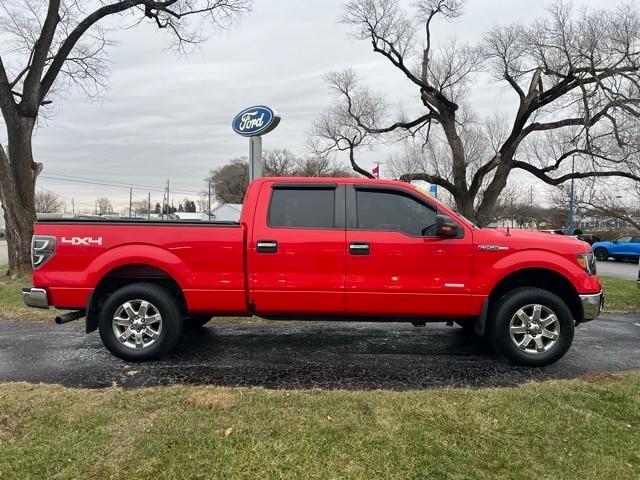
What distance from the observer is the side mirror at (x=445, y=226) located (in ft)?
16.5

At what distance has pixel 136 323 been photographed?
5.30m

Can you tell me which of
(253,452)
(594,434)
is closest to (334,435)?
(253,452)

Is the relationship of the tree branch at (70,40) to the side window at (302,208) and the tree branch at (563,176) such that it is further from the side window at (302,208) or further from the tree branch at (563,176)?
the tree branch at (563,176)

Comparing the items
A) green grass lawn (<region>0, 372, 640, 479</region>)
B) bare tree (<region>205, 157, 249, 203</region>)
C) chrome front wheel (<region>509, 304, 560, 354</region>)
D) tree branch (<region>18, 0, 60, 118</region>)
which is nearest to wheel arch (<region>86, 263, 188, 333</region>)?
green grass lawn (<region>0, 372, 640, 479</region>)

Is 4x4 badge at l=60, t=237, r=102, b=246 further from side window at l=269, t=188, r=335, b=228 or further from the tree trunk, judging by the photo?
the tree trunk

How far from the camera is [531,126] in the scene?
24.7 meters

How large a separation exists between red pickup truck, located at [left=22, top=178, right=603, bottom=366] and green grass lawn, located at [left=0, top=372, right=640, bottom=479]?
110 centimetres

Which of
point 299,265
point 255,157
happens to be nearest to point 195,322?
point 299,265

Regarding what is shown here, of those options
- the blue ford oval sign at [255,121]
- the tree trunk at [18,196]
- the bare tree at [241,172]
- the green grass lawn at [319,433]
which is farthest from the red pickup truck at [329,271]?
the bare tree at [241,172]

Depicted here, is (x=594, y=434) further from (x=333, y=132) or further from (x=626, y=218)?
(x=333, y=132)

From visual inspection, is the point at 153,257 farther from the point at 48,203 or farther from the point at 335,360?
the point at 48,203

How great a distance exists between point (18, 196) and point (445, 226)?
11.1 meters

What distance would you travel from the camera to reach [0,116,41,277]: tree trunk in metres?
11.9

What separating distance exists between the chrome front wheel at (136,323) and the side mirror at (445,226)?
10.0 ft
